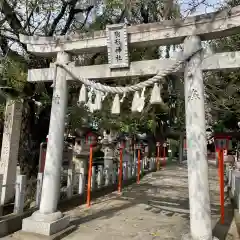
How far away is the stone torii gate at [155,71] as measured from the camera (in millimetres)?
4863

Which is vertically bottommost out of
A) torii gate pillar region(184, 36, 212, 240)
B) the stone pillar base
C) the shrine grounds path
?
the shrine grounds path

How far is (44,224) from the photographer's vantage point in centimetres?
548

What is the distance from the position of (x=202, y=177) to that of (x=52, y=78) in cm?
378

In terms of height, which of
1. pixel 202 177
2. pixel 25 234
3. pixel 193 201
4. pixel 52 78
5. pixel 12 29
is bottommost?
pixel 25 234

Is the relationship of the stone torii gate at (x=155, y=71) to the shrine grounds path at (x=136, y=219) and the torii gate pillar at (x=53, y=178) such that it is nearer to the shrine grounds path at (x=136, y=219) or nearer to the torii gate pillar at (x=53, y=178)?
the torii gate pillar at (x=53, y=178)

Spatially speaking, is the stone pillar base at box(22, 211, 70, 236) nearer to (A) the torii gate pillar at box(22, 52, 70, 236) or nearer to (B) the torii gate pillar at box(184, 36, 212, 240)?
(A) the torii gate pillar at box(22, 52, 70, 236)

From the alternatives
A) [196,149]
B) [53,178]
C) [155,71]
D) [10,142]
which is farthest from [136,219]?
[10,142]

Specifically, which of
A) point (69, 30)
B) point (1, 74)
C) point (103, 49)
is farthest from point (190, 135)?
point (69, 30)

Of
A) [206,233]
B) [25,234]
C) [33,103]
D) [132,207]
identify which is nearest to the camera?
[206,233]

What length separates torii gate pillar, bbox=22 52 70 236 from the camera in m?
5.57

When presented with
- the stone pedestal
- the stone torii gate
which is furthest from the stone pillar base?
the stone pedestal

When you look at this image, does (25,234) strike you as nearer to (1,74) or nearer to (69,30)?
(1,74)

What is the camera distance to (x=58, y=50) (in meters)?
6.37

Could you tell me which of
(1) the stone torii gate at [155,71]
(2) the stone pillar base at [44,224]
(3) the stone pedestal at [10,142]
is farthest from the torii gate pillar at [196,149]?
(3) the stone pedestal at [10,142]
